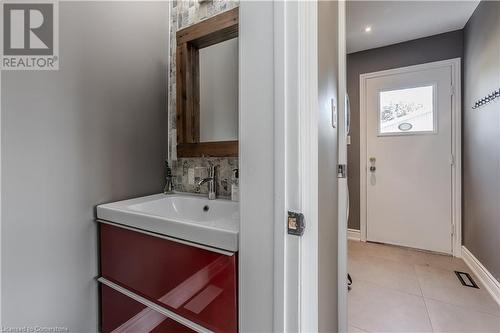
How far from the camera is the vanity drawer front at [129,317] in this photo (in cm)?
101

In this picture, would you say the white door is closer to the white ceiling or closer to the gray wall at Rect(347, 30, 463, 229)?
the gray wall at Rect(347, 30, 463, 229)

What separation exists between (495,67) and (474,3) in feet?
2.38

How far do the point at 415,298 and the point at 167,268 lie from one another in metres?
1.83

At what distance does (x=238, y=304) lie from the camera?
74 cm

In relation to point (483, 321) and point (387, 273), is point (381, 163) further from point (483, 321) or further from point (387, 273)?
point (483, 321)

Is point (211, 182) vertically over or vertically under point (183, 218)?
over

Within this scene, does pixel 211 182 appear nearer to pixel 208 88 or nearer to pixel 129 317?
pixel 208 88

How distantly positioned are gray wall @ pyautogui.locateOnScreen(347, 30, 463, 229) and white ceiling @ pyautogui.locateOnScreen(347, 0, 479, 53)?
90mm

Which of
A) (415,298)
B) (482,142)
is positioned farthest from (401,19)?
(415,298)

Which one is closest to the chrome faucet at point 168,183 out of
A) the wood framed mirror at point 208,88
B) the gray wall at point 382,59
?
the wood framed mirror at point 208,88

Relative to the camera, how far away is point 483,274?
6.61 ft

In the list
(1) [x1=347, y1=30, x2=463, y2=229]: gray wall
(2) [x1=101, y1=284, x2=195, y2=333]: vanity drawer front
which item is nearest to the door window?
(1) [x1=347, y1=30, x2=463, y2=229]: gray wall

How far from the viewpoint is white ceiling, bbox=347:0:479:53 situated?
6.91ft

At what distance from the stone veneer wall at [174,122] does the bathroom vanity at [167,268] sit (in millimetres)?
187
